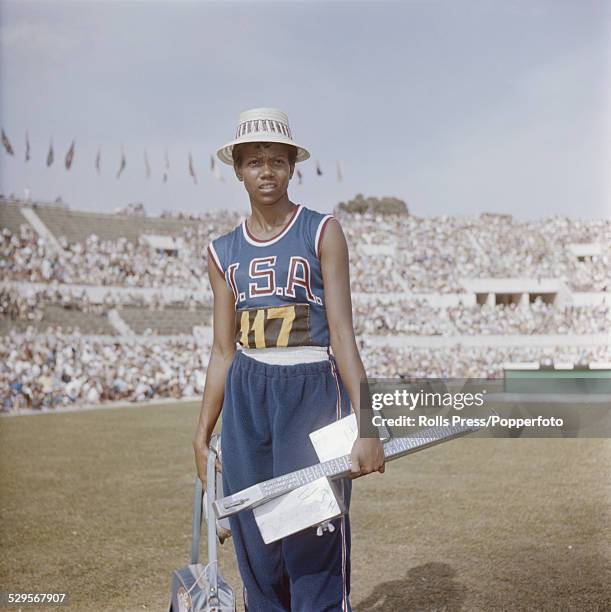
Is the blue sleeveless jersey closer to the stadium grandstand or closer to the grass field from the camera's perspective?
the grass field

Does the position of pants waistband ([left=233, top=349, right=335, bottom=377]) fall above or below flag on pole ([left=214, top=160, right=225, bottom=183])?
below

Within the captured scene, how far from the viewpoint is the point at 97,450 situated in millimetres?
8852

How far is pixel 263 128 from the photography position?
6.68 ft

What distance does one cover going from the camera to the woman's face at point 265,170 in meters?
2.04

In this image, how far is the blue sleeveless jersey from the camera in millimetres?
1972

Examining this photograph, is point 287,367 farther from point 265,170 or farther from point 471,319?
point 471,319

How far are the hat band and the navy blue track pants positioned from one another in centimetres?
65

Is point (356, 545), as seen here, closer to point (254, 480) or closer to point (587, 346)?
point (254, 480)

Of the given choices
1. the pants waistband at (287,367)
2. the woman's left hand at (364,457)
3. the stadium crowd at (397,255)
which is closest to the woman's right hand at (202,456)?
the pants waistband at (287,367)

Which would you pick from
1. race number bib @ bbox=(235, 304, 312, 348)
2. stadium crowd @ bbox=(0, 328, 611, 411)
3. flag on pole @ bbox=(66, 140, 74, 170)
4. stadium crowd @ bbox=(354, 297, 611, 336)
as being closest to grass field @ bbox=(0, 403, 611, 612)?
race number bib @ bbox=(235, 304, 312, 348)

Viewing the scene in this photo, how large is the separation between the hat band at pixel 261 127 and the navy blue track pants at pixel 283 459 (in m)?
0.65

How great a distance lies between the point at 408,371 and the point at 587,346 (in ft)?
19.9

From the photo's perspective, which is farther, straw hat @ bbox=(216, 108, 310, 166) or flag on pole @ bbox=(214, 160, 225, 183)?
flag on pole @ bbox=(214, 160, 225, 183)

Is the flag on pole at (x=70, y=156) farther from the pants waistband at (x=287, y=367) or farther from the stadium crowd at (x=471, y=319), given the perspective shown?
the pants waistband at (x=287, y=367)
